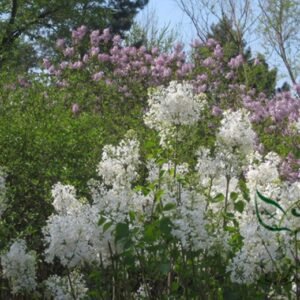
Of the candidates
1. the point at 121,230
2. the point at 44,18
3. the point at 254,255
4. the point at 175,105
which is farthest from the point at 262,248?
the point at 44,18

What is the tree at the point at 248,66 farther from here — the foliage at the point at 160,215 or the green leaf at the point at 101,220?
the green leaf at the point at 101,220

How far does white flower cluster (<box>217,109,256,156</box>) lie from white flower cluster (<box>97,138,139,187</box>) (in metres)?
0.49

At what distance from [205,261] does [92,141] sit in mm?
3380

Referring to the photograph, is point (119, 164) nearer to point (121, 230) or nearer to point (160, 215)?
point (160, 215)

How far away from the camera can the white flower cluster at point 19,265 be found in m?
3.38

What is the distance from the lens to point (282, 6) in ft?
78.5

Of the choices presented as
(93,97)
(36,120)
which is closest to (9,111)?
(36,120)

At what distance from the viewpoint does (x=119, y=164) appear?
3.68m

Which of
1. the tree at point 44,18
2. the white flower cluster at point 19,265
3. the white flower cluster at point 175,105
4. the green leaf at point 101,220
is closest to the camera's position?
the green leaf at point 101,220

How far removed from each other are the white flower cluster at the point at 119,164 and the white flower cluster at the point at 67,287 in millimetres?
570

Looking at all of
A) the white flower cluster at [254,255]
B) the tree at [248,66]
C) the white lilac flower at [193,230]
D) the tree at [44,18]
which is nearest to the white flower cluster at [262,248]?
the white flower cluster at [254,255]

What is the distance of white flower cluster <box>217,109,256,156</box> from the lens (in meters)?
3.66

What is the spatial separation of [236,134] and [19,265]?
1.32 meters

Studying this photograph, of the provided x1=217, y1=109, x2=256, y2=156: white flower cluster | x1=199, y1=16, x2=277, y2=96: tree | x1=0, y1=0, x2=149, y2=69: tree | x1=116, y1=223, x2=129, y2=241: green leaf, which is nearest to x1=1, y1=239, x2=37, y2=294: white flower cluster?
x1=116, y1=223, x2=129, y2=241: green leaf
